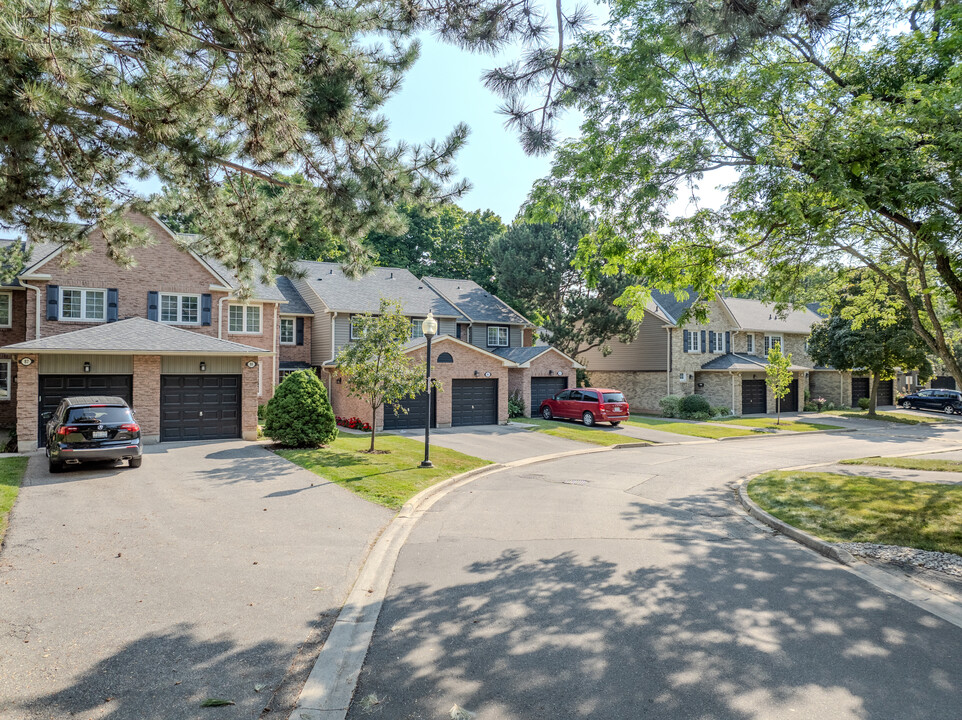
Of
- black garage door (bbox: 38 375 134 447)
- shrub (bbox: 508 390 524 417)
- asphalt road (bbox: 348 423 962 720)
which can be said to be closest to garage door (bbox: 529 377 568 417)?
shrub (bbox: 508 390 524 417)

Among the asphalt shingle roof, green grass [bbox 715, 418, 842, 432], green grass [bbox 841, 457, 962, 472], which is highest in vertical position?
the asphalt shingle roof

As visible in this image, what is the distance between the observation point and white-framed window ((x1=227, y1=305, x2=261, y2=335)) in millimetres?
24891

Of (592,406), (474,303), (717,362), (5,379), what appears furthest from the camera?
(717,362)

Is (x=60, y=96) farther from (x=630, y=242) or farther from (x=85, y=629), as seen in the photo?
(x=630, y=242)

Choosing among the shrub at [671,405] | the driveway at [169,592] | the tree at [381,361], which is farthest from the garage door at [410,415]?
the shrub at [671,405]

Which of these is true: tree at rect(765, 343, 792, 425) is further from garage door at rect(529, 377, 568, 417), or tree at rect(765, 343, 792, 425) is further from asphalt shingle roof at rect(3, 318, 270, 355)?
asphalt shingle roof at rect(3, 318, 270, 355)

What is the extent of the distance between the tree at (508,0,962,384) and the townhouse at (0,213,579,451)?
292 inches

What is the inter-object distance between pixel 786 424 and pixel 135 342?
30.1m

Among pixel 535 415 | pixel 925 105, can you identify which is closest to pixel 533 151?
pixel 925 105

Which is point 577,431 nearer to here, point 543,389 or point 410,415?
point 543,389

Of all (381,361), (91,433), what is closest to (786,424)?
(381,361)

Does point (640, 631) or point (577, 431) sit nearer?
point (640, 631)

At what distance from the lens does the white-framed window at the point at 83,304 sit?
66.4 feet

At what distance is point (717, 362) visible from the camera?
35469 mm
